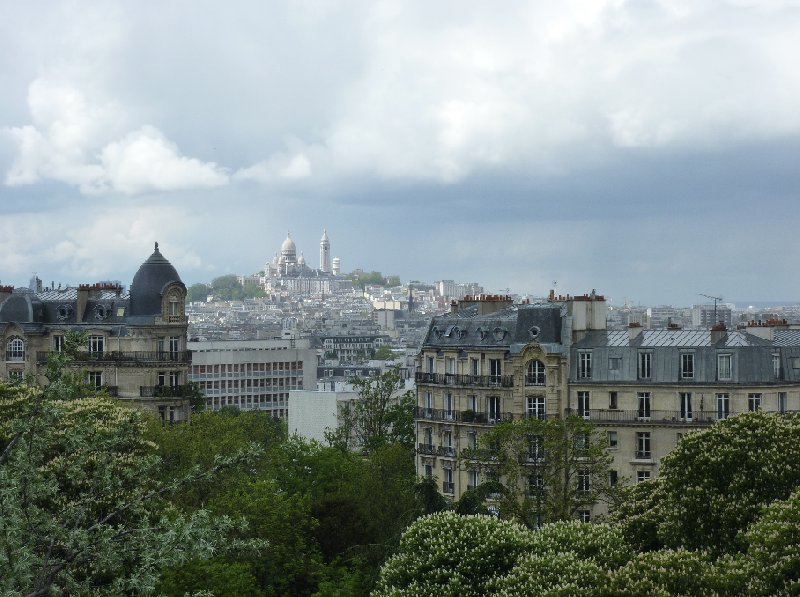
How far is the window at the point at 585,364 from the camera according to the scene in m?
69.4

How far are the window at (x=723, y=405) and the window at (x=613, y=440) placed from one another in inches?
174

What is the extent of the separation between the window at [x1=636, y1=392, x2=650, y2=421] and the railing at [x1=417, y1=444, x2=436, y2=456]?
411 inches

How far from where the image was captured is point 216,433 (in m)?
75.2

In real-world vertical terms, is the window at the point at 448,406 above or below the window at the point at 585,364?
below

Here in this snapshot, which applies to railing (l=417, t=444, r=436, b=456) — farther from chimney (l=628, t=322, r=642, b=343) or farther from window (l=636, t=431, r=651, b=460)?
chimney (l=628, t=322, r=642, b=343)

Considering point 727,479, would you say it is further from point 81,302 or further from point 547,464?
point 81,302

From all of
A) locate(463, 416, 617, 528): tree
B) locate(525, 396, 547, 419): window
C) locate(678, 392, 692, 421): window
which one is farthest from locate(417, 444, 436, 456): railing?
locate(678, 392, 692, 421): window

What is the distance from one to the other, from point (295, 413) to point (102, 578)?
3058 inches

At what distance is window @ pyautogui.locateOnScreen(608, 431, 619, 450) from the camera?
6769 centimetres

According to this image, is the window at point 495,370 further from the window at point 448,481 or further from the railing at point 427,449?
the railing at point 427,449

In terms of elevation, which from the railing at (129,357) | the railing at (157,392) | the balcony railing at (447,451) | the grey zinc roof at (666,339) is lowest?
the balcony railing at (447,451)

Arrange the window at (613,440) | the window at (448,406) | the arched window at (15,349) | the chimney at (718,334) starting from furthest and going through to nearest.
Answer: the arched window at (15,349)
the window at (448,406)
the chimney at (718,334)
the window at (613,440)

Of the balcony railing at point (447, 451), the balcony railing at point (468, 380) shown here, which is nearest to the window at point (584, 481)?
the balcony railing at point (468, 380)

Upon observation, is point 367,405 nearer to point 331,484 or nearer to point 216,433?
point 216,433
